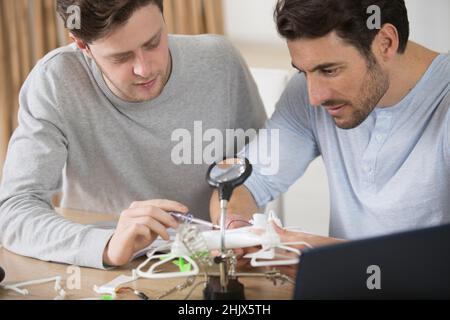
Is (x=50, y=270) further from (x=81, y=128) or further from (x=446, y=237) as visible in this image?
(x=446, y=237)

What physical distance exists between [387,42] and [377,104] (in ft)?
0.45

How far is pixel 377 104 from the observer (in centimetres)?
138

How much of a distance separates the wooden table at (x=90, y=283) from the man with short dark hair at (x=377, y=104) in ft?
0.57

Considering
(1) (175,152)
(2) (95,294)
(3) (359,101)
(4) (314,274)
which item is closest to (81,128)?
(1) (175,152)

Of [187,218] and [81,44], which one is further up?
[81,44]

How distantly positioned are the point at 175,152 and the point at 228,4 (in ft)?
5.47

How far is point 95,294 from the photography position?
42.1 inches

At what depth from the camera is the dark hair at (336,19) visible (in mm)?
1269

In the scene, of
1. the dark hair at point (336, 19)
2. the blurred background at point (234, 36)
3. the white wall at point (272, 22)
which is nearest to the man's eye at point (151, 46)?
the dark hair at point (336, 19)

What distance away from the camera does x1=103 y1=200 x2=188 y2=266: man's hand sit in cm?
112

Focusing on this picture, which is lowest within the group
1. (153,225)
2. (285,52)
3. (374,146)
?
(153,225)

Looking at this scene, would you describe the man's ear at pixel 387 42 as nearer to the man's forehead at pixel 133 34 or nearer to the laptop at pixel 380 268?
the man's forehead at pixel 133 34

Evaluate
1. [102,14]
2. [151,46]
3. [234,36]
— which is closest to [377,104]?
[151,46]

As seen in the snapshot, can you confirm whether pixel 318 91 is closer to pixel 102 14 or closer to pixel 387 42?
pixel 387 42
